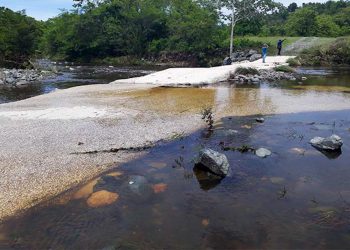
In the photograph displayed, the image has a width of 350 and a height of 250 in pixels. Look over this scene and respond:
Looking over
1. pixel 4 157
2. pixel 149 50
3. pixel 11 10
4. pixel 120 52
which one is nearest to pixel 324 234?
pixel 4 157

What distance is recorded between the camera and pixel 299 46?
46.0 metres

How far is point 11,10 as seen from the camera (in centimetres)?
4519

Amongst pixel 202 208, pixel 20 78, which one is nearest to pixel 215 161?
pixel 202 208

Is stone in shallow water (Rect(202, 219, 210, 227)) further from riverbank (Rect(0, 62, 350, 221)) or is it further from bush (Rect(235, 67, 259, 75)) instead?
bush (Rect(235, 67, 259, 75))

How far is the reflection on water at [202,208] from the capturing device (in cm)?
593

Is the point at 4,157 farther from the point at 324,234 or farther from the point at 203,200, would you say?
the point at 324,234

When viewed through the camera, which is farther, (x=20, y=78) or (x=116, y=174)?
(x=20, y=78)

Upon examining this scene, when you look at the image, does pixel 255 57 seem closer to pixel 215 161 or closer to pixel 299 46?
pixel 299 46

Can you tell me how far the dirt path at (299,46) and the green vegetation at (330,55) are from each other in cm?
320

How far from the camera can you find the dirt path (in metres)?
44.4

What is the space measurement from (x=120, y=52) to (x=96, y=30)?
538 centimetres

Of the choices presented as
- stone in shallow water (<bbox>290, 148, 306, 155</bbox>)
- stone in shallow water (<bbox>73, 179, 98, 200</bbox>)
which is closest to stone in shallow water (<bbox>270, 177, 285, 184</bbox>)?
stone in shallow water (<bbox>290, 148, 306, 155</bbox>)

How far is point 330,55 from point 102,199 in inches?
1516

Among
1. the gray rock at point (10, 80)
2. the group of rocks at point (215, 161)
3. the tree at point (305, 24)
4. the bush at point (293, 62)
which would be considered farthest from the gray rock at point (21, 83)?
the tree at point (305, 24)
